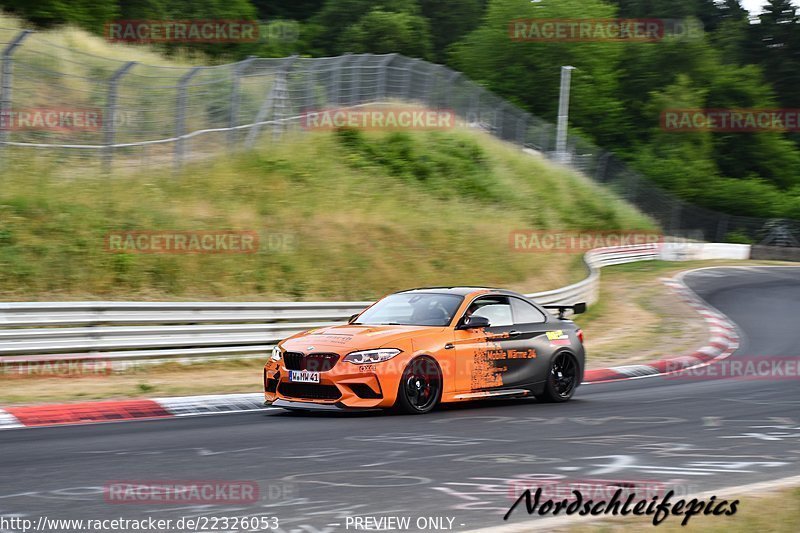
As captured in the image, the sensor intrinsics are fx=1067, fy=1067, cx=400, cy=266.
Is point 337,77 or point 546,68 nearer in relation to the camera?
point 337,77

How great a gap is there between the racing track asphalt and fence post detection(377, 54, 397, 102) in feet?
67.1

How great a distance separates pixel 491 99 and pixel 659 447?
1251 inches

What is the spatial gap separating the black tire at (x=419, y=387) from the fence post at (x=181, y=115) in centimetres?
1312

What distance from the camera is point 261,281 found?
20.5m

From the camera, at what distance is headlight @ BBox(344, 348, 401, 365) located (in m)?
10.2

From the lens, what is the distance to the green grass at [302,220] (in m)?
18.3

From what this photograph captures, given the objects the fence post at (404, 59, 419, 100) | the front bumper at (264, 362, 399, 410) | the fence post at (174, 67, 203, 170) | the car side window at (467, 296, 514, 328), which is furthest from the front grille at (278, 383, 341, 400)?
the fence post at (404, 59, 419, 100)

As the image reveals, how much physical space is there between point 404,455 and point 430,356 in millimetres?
2771

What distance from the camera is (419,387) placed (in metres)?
10.7

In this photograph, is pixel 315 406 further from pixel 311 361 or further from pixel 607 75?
pixel 607 75

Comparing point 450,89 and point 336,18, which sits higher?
point 336,18

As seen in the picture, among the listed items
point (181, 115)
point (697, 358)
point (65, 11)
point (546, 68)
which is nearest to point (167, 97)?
point (181, 115)

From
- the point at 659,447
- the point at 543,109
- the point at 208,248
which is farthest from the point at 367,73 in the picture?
the point at 543,109

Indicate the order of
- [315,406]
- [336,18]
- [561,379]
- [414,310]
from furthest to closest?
[336,18]
[561,379]
[414,310]
[315,406]
